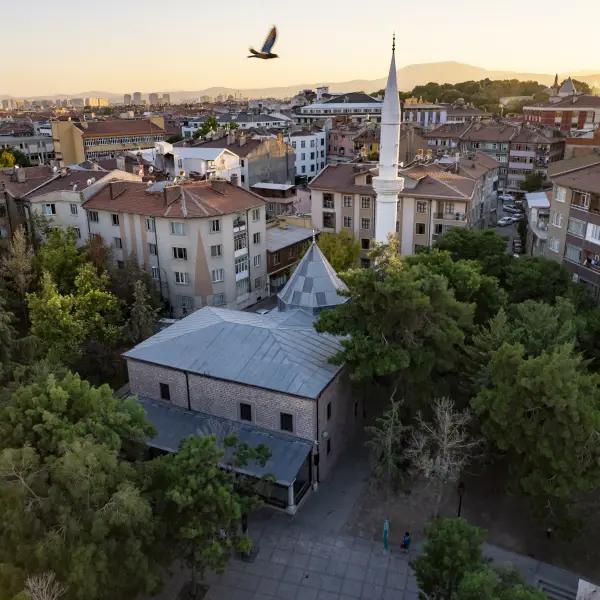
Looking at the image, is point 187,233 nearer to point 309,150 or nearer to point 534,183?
point 534,183

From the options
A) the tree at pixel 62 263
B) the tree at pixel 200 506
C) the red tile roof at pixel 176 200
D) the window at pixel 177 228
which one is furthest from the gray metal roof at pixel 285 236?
the tree at pixel 200 506

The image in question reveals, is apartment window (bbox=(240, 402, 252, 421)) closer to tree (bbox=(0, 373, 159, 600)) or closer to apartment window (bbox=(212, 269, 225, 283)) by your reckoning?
tree (bbox=(0, 373, 159, 600))

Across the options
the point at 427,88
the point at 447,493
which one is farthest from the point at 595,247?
the point at 427,88

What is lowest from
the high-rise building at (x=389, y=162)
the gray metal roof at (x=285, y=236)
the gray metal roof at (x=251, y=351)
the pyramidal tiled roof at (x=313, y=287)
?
the gray metal roof at (x=285, y=236)

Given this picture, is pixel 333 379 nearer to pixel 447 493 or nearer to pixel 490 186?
pixel 447 493

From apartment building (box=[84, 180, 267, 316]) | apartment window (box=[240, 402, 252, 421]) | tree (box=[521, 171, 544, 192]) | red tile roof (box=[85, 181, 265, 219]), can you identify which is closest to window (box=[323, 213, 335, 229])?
apartment building (box=[84, 180, 267, 316])

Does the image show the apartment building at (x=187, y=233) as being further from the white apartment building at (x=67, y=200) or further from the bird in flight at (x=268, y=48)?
the bird in flight at (x=268, y=48)
